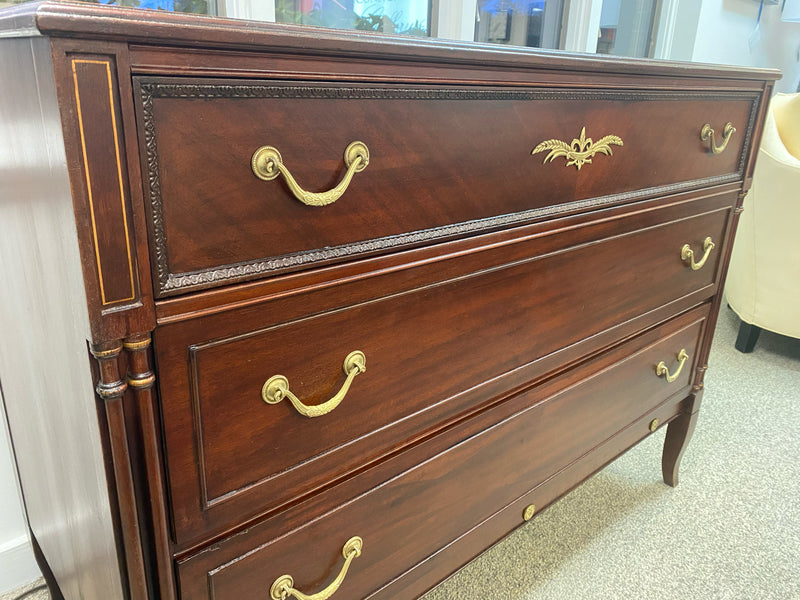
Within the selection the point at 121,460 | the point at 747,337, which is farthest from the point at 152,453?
the point at 747,337

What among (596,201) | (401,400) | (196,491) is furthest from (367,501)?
(596,201)

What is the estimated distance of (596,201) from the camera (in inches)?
35.9

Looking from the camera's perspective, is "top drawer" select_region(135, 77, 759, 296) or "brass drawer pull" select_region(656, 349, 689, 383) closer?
"top drawer" select_region(135, 77, 759, 296)

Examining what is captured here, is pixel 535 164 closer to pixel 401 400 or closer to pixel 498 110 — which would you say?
pixel 498 110

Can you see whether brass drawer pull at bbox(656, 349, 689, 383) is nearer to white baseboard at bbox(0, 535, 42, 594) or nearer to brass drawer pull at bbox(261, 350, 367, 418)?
brass drawer pull at bbox(261, 350, 367, 418)

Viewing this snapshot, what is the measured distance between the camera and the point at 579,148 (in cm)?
84

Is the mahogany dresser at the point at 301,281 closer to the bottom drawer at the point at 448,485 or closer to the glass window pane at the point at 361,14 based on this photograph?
the bottom drawer at the point at 448,485

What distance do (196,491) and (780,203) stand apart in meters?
2.14

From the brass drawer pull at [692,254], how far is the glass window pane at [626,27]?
103 centimetres

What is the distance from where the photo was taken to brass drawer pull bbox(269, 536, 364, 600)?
2.25 feet

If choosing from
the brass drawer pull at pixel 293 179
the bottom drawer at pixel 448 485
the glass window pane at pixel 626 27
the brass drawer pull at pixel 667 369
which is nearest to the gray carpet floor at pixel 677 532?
the bottom drawer at pixel 448 485

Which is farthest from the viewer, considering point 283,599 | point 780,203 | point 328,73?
point 780,203

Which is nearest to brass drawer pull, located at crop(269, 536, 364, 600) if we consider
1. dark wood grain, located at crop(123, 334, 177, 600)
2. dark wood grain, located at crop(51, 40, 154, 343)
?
dark wood grain, located at crop(123, 334, 177, 600)

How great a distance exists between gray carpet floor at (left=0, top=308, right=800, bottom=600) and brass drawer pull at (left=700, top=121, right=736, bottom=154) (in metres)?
0.80
